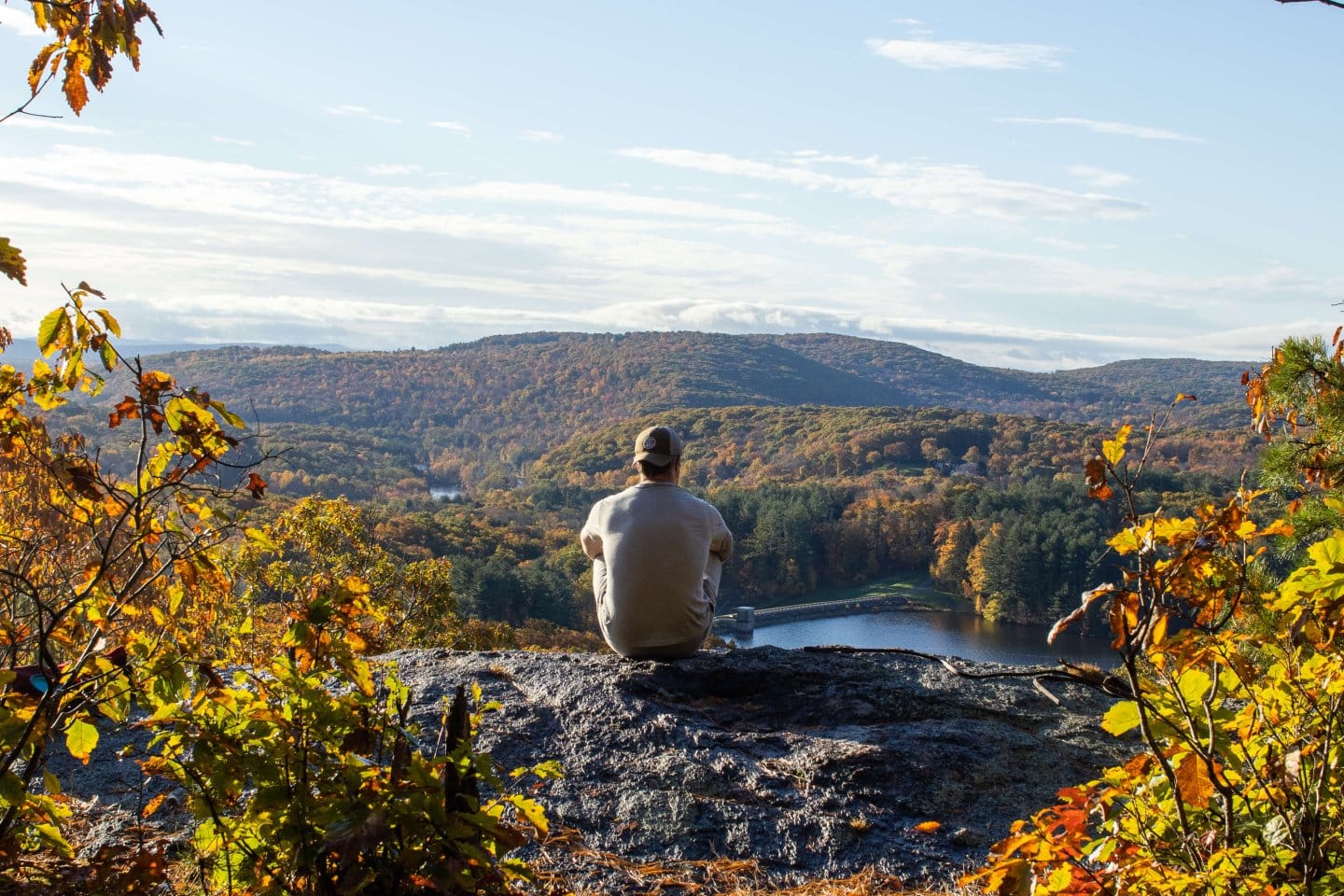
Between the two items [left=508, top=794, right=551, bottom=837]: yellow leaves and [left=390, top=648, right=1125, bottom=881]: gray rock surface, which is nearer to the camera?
[left=508, top=794, right=551, bottom=837]: yellow leaves

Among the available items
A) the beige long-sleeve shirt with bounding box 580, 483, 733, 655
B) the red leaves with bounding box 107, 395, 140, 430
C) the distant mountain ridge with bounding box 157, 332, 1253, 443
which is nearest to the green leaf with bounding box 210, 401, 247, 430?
the red leaves with bounding box 107, 395, 140, 430

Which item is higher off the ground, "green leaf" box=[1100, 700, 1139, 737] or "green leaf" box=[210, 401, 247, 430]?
"green leaf" box=[210, 401, 247, 430]

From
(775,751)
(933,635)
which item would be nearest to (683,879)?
(775,751)

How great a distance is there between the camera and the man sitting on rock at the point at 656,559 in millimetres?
4746

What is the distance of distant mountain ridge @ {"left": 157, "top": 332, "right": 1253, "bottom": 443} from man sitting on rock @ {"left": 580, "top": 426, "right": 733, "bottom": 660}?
4171 inches

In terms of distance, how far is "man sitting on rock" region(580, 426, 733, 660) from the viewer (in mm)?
4746

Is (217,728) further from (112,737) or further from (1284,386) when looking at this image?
(1284,386)

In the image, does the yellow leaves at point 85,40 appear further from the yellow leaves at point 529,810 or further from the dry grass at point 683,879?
the dry grass at point 683,879

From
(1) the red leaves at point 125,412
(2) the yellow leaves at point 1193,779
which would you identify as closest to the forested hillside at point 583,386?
(1) the red leaves at point 125,412

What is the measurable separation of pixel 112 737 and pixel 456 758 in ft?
9.12

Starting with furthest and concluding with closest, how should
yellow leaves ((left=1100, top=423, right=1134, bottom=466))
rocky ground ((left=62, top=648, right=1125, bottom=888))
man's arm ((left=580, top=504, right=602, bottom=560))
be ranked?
man's arm ((left=580, top=504, right=602, bottom=560))
rocky ground ((left=62, top=648, right=1125, bottom=888))
yellow leaves ((left=1100, top=423, right=1134, bottom=466))

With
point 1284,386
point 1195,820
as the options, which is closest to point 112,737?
point 1195,820

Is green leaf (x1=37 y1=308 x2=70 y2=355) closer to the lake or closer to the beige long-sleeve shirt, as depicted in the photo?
the beige long-sleeve shirt

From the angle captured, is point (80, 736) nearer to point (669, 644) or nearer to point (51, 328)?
point (51, 328)
